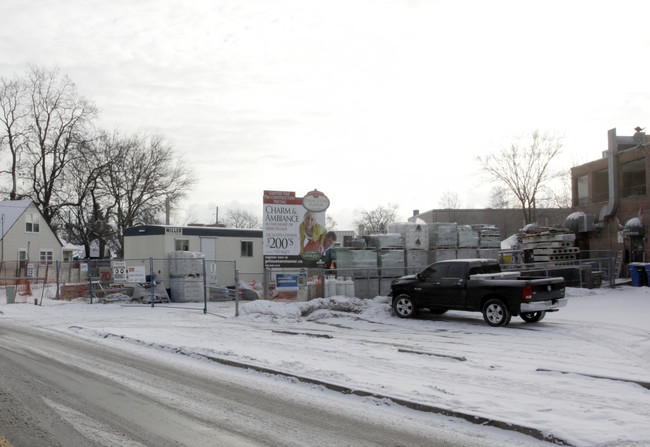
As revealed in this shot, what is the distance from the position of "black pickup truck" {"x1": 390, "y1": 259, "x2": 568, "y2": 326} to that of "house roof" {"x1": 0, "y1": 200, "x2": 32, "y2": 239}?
38598 mm

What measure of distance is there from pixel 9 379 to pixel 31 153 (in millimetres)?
43261

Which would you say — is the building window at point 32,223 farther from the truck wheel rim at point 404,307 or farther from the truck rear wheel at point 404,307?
the truck wheel rim at point 404,307

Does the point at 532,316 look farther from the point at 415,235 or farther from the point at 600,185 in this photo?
the point at 600,185

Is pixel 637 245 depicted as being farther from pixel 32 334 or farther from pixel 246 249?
pixel 32 334

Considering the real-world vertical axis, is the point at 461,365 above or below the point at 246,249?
below

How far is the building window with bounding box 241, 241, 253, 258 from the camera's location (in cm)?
2750

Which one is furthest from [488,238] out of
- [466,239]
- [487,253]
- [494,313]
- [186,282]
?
[186,282]

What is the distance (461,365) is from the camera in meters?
8.80

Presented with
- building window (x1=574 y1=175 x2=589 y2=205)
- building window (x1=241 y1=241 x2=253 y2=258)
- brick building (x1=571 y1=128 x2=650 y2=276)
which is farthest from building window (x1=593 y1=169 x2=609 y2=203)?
building window (x1=241 y1=241 x2=253 y2=258)

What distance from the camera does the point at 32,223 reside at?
45438 millimetres

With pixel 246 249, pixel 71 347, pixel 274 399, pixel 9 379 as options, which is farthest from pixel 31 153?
pixel 274 399

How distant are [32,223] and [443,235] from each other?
38130 mm

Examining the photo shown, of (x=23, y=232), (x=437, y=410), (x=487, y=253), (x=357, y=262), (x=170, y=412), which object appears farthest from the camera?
(x=23, y=232)

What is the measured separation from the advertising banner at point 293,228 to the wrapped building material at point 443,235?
15.0ft
